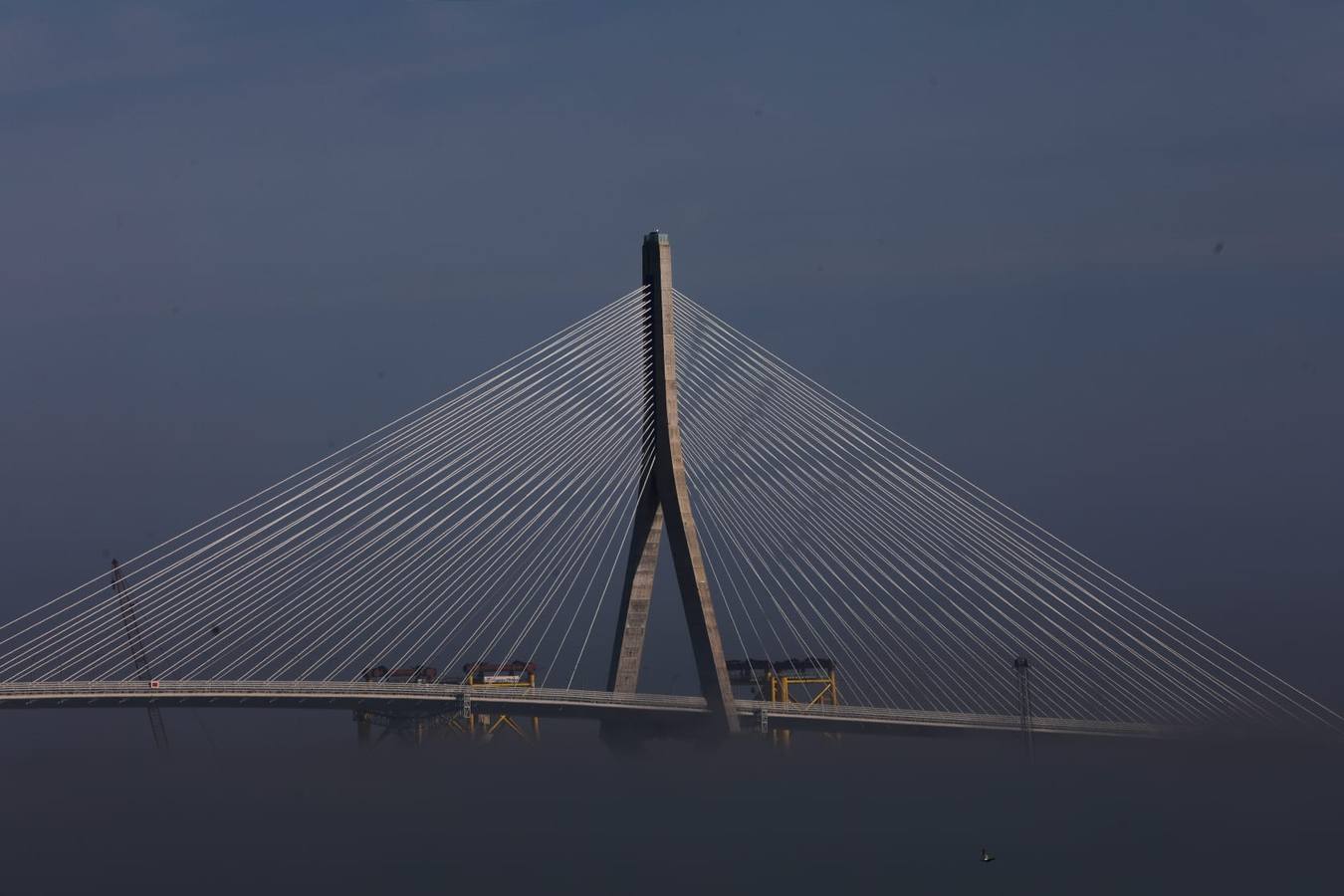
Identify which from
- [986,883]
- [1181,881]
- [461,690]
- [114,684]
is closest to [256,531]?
[114,684]

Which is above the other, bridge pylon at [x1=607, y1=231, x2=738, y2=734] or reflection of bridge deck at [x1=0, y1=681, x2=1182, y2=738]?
bridge pylon at [x1=607, y1=231, x2=738, y2=734]

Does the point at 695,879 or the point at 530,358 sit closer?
the point at 695,879

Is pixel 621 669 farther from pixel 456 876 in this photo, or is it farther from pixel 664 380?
pixel 456 876

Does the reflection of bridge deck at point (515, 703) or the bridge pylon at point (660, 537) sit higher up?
the bridge pylon at point (660, 537)
